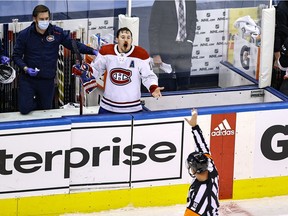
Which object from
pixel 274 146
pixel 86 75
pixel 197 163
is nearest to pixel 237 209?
pixel 274 146

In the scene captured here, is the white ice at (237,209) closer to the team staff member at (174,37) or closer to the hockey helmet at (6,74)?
the hockey helmet at (6,74)

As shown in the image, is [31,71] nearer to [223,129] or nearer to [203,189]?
[223,129]

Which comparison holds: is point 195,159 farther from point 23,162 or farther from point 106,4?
point 106,4

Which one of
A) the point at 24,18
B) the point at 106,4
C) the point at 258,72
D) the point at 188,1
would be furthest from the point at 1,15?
the point at 258,72

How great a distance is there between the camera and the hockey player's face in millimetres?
10578

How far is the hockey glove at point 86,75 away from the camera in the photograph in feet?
35.1

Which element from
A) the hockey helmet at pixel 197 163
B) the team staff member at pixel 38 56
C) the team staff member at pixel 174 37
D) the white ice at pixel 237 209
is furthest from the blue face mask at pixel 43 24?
the hockey helmet at pixel 197 163

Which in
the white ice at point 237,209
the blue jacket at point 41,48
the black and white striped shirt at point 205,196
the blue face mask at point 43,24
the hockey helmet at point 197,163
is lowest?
the white ice at point 237,209

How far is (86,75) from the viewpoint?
1075cm

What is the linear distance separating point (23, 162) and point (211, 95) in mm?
2706

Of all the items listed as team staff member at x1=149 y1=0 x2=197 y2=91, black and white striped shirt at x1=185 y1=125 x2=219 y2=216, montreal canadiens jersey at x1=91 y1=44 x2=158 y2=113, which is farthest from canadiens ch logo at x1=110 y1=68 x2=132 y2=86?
black and white striped shirt at x1=185 y1=125 x2=219 y2=216

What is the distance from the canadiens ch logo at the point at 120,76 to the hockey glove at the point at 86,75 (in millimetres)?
211

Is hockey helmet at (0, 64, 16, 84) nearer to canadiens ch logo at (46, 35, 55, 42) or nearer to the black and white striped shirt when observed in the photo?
canadiens ch logo at (46, 35, 55, 42)

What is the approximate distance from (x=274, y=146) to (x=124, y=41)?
1.82 m
